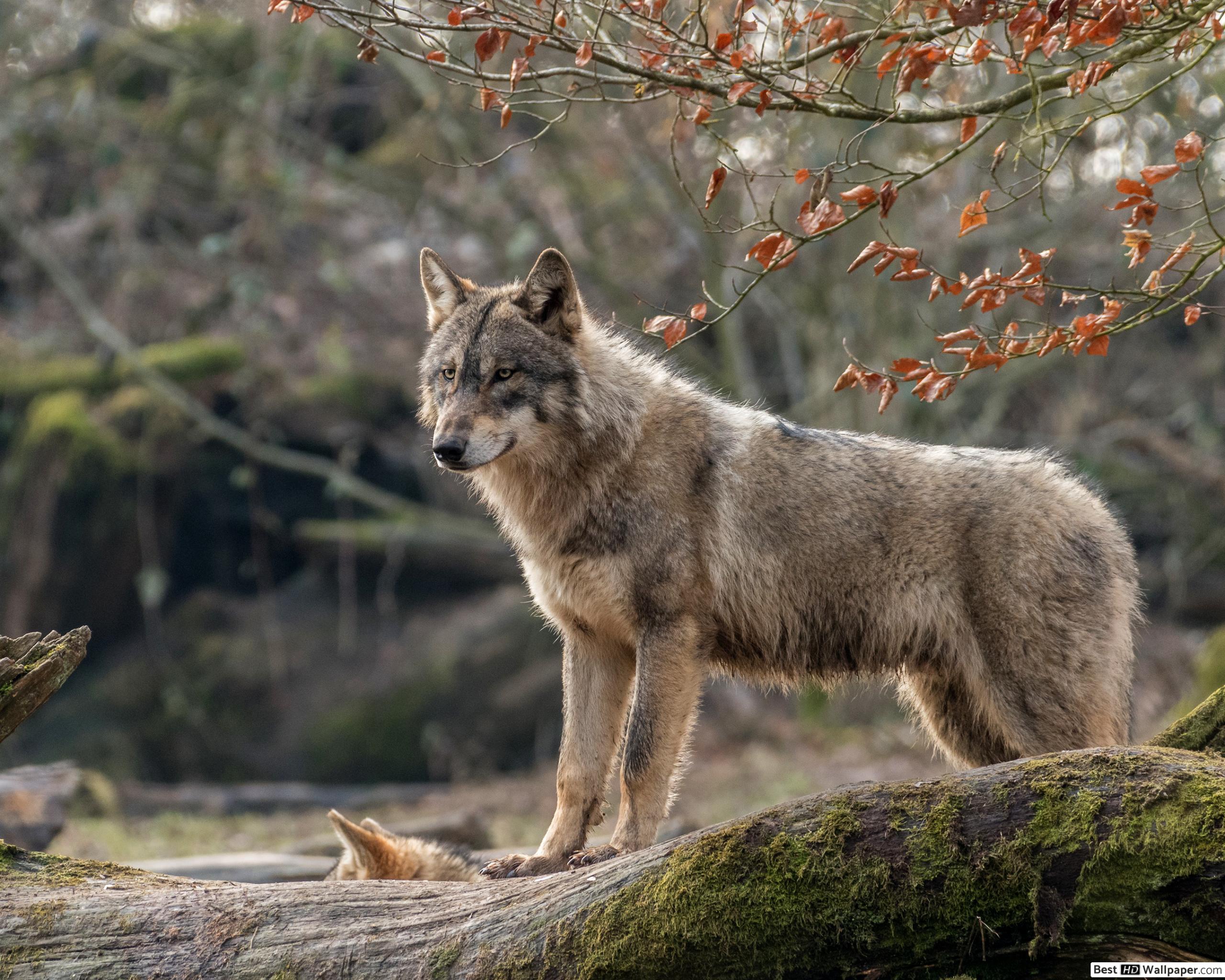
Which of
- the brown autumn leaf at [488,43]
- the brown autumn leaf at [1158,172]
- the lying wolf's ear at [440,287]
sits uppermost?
the brown autumn leaf at [488,43]

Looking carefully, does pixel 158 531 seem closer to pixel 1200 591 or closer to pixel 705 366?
pixel 705 366

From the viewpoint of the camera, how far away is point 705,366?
15609mm

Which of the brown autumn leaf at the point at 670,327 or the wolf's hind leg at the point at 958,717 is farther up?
the brown autumn leaf at the point at 670,327

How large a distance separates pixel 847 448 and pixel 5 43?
46.9 ft

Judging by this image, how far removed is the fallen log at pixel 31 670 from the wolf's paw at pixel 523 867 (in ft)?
6.49

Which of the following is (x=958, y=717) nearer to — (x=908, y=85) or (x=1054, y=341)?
(x=1054, y=341)

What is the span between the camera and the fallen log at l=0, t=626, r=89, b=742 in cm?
455

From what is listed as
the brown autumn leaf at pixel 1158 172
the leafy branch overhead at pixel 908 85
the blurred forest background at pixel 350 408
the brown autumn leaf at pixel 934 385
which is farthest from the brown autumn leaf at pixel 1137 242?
the blurred forest background at pixel 350 408

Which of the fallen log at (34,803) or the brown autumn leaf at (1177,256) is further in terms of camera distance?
the fallen log at (34,803)

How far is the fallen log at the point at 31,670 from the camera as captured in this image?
455cm

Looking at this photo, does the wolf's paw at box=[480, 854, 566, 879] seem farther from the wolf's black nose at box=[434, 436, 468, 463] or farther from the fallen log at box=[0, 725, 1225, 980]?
the wolf's black nose at box=[434, 436, 468, 463]

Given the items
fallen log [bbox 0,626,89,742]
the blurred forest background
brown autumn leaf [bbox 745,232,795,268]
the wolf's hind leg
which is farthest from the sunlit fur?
the blurred forest background

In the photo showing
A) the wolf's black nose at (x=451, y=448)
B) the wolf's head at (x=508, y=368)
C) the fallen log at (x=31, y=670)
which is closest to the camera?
the fallen log at (x=31, y=670)

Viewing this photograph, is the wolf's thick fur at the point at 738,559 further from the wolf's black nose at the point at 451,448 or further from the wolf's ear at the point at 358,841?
the wolf's ear at the point at 358,841
